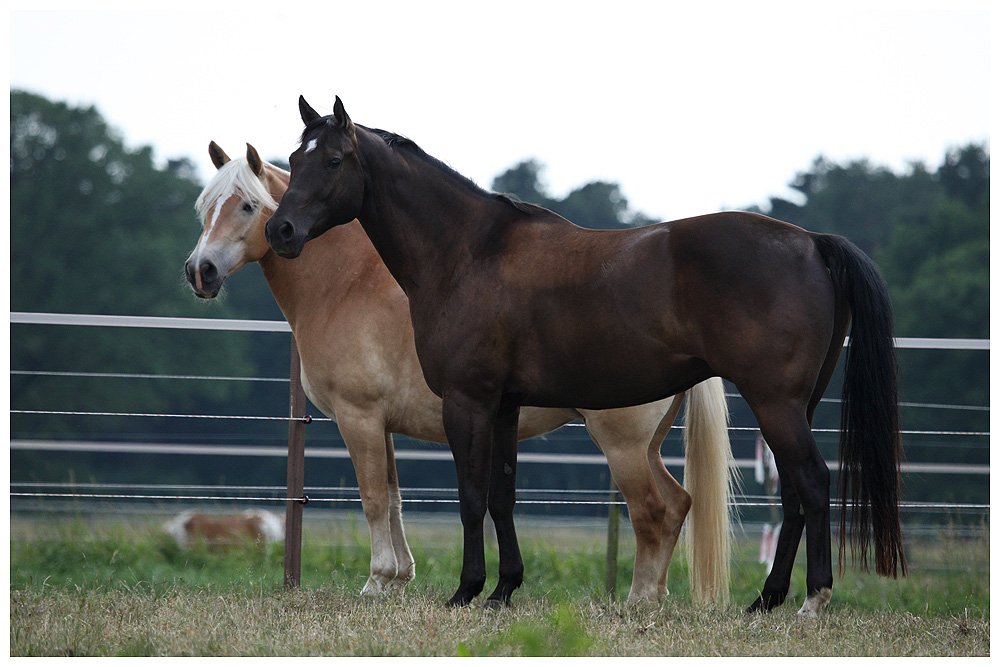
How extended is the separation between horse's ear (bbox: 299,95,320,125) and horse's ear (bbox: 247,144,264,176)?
28.2 inches

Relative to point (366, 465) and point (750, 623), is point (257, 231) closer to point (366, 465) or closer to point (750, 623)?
point (366, 465)

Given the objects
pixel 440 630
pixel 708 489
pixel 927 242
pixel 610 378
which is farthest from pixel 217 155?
pixel 927 242

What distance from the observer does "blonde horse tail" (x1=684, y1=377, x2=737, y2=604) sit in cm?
437

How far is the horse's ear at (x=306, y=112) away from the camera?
12.2 ft

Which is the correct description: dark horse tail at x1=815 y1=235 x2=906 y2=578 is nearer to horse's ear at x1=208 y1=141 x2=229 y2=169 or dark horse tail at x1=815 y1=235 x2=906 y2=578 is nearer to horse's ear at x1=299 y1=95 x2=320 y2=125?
horse's ear at x1=299 y1=95 x2=320 y2=125

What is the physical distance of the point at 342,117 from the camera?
3.64 metres

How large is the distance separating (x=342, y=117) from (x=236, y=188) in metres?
0.99

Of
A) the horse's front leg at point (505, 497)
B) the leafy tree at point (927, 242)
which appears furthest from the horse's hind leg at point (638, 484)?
the leafy tree at point (927, 242)

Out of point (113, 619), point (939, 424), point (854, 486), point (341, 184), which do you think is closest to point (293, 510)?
point (113, 619)

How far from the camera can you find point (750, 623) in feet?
10.6

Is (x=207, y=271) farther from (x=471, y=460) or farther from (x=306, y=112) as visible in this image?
(x=471, y=460)

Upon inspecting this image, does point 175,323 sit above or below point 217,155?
below

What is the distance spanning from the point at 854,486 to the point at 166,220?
1211 inches

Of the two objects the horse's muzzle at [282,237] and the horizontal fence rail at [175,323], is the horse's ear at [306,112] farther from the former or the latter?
the horizontal fence rail at [175,323]
